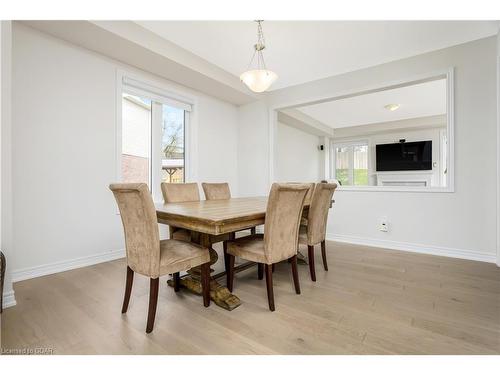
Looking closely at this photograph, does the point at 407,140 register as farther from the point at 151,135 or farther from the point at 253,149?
the point at 151,135

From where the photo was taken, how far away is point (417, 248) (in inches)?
127

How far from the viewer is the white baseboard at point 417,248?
2818 millimetres

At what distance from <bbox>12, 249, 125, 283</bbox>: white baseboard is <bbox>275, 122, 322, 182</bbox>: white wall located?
3484 mm

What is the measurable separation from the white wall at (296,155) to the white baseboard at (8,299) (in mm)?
4376

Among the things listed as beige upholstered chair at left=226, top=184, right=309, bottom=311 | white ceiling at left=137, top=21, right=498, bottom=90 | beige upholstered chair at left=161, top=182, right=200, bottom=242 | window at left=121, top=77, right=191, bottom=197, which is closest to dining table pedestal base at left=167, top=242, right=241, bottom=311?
beige upholstered chair at left=226, top=184, right=309, bottom=311

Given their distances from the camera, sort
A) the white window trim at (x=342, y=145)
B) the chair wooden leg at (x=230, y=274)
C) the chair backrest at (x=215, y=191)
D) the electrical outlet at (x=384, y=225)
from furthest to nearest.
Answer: the white window trim at (x=342, y=145) < the electrical outlet at (x=384, y=225) < the chair backrest at (x=215, y=191) < the chair wooden leg at (x=230, y=274)

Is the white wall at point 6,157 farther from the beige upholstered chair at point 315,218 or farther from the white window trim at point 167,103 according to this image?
the beige upholstered chair at point 315,218

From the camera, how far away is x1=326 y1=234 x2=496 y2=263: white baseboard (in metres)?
2.82

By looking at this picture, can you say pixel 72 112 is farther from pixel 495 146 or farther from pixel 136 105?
pixel 495 146

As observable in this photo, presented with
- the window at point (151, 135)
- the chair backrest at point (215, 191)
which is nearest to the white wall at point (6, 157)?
the window at point (151, 135)

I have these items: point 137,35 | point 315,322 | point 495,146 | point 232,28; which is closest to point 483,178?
point 495,146

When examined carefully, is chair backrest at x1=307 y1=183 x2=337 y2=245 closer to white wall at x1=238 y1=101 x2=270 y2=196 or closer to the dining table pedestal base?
the dining table pedestal base

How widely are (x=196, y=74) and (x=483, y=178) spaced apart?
366 centimetres
